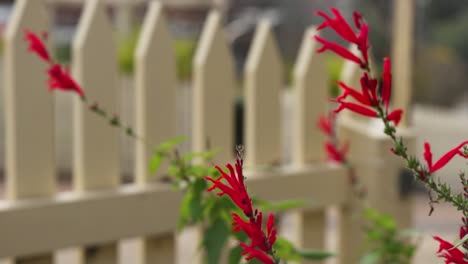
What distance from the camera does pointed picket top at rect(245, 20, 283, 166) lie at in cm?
210

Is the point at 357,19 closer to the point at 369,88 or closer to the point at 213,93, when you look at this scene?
the point at 369,88

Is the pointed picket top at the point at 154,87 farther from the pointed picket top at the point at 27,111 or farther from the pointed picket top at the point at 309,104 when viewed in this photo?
the pointed picket top at the point at 309,104

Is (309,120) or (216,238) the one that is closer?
(216,238)

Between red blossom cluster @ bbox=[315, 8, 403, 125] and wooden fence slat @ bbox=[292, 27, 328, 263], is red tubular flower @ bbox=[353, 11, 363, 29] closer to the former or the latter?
red blossom cluster @ bbox=[315, 8, 403, 125]

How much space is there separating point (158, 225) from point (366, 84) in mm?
1156

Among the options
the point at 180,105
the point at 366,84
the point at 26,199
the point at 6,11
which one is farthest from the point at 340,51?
the point at 6,11

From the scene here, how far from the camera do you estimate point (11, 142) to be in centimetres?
176

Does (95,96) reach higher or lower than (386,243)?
higher

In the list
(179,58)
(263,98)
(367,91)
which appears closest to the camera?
(367,91)

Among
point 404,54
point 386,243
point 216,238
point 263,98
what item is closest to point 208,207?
point 216,238

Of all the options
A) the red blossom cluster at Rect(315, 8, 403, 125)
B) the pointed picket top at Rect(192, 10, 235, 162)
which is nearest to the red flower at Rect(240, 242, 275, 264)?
the red blossom cluster at Rect(315, 8, 403, 125)

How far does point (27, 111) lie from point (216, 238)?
0.53 meters

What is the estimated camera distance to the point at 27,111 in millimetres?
1758

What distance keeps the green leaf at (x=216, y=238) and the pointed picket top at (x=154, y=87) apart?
457mm
